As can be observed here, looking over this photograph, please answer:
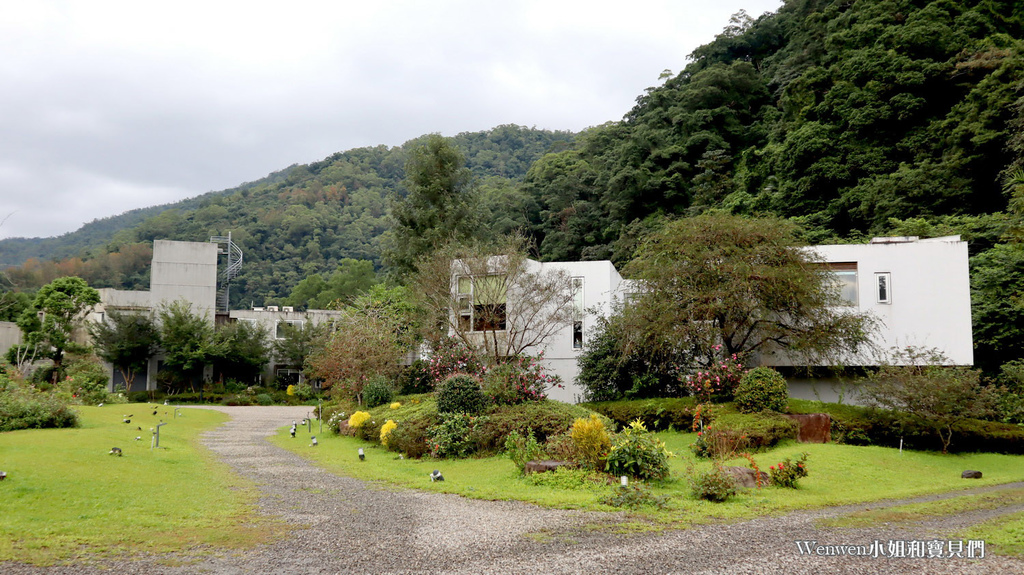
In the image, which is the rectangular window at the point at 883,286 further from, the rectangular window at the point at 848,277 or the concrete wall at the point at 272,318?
the concrete wall at the point at 272,318

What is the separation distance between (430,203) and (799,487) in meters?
27.5

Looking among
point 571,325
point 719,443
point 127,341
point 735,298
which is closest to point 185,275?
point 127,341

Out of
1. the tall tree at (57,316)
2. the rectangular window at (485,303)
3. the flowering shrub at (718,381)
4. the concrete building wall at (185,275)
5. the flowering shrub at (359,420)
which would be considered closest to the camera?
the flowering shrub at (718,381)

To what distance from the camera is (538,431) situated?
44.6 feet

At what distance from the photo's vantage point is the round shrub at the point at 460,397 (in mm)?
14820

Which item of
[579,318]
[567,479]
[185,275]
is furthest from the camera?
[185,275]

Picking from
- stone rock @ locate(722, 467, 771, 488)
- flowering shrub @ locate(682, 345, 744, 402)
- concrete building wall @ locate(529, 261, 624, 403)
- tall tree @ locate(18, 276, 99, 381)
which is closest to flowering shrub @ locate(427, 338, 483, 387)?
concrete building wall @ locate(529, 261, 624, 403)

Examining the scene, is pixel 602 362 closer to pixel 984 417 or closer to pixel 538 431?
pixel 538 431

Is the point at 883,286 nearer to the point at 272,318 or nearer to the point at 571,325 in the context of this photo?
the point at 571,325

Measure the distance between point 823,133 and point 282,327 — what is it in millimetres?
36376

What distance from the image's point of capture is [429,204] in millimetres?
34812

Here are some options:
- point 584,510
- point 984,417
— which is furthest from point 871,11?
point 584,510

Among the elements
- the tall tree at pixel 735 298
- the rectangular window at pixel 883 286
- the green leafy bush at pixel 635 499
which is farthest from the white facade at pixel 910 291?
the green leafy bush at pixel 635 499

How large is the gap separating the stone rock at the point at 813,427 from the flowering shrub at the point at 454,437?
7.59m
